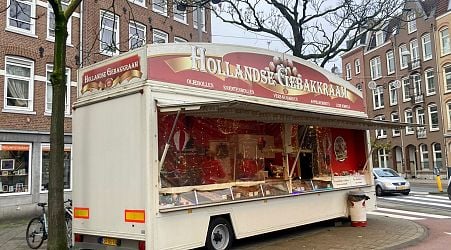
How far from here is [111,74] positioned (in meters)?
7.97

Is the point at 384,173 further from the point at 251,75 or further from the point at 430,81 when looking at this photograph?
the point at 430,81

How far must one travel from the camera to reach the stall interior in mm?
7625

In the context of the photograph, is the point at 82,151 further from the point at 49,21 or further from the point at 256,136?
the point at 49,21

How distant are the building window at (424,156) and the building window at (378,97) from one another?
7.64m

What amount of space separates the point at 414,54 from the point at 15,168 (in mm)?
35653

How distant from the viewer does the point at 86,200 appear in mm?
7879

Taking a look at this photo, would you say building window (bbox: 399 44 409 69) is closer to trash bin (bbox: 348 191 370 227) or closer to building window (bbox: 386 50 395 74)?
building window (bbox: 386 50 395 74)

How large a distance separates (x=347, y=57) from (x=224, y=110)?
49.1 m

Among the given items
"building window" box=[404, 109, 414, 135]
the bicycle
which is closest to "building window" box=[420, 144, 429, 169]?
"building window" box=[404, 109, 414, 135]

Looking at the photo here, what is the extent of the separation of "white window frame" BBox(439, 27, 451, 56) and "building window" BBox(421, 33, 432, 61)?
4.35 ft

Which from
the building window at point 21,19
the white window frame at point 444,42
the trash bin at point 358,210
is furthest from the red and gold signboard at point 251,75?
the white window frame at point 444,42

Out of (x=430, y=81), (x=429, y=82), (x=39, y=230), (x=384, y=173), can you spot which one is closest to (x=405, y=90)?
(x=429, y=82)

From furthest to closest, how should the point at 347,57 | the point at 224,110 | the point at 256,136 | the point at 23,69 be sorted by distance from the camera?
the point at 347,57, the point at 23,69, the point at 256,136, the point at 224,110

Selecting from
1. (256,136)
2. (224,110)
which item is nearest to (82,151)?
(224,110)
